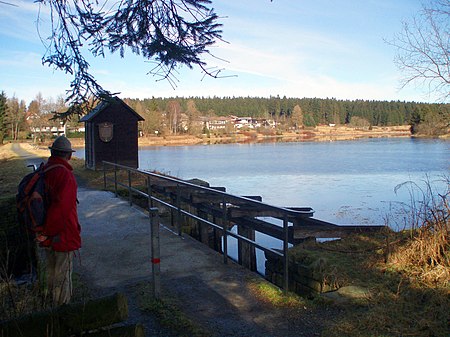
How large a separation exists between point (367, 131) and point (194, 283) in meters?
112

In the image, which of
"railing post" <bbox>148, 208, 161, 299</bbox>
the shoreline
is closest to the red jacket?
"railing post" <bbox>148, 208, 161, 299</bbox>

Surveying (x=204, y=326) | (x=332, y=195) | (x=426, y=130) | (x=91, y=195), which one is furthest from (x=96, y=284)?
(x=332, y=195)


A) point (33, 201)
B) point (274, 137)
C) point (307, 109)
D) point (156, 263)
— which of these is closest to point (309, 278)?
point (156, 263)

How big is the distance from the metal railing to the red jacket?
1.04 meters

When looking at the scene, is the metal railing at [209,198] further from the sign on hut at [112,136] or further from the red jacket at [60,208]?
the sign on hut at [112,136]

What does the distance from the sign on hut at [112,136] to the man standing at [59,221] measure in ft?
59.0

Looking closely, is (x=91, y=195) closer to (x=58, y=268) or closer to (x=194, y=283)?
(x=194, y=283)

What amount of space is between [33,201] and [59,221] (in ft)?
1.02

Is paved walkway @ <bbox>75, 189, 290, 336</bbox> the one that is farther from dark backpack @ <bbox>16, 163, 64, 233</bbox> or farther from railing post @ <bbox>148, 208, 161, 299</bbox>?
dark backpack @ <bbox>16, 163, 64, 233</bbox>

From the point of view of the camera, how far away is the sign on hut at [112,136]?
22.3 metres

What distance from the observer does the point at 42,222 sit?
414cm

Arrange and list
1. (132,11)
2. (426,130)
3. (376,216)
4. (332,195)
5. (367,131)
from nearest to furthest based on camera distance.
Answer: (132,11), (426,130), (376,216), (332,195), (367,131)

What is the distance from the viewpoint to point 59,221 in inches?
166

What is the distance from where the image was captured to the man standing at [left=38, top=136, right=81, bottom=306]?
4191 millimetres
